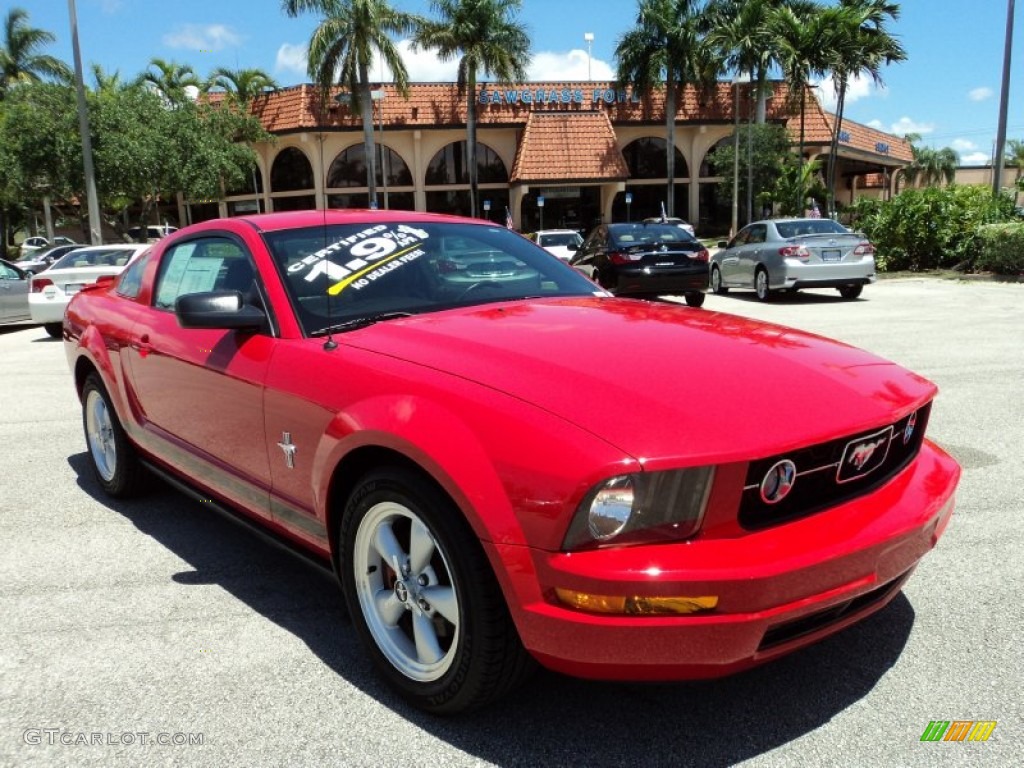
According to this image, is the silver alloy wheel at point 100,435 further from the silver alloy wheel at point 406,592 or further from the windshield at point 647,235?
the windshield at point 647,235

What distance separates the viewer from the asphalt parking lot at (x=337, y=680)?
2424mm

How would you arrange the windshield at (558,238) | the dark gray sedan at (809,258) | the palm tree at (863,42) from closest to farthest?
the dark gray sedan at (809,258)
the windshield at (558,238)
the palm tree at (863,42)

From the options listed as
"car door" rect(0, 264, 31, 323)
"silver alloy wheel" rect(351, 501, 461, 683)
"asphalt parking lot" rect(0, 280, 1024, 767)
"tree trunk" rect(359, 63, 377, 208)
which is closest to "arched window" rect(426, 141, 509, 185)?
"tree trunk" rect(359, 63, 377, 208)

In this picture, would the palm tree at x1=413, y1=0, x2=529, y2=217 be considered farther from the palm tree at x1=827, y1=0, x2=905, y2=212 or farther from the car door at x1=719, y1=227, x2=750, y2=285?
the car door at x1=719, y1=227, x2=750, y2=285

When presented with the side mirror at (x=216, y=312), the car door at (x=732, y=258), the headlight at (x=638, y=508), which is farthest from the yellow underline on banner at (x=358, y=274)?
the car door at (x=732, y=258)

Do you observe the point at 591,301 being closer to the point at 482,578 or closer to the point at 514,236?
the point at 514,236

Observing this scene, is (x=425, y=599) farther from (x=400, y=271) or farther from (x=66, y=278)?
(x=66, y=278)

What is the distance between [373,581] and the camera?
2.73 m

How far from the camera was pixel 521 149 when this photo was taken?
132 ft

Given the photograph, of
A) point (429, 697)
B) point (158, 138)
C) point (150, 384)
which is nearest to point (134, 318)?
point (150, 384)

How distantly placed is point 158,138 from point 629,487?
3405 centimetres

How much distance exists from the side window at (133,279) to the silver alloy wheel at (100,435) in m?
0.62

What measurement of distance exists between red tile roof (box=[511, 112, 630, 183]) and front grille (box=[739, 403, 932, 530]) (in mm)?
37997

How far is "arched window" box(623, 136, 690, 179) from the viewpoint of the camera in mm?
43500
